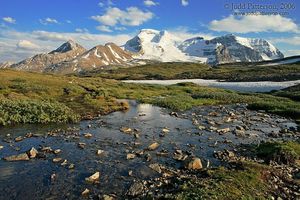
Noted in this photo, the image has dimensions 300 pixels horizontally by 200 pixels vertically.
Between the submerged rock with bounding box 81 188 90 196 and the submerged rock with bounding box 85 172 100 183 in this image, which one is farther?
the submerged rock with bounding box 85 172 100 183

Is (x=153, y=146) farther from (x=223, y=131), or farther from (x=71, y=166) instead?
(x=223, y=131)

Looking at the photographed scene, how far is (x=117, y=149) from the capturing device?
23.1 m

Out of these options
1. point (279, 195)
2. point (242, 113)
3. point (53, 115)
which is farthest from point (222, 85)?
point (279, 195)

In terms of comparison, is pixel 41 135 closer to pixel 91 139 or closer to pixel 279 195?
pixel 91 139

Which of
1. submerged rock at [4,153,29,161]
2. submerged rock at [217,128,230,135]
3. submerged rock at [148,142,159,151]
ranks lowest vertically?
submerged rock at [217,128,230,135]

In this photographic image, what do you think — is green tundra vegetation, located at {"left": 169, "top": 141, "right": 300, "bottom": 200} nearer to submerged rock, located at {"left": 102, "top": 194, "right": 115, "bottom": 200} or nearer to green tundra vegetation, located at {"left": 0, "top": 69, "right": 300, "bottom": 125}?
submerged rock, located at {"left": 102, "top": 194, "right": 115, "bottom": 200}

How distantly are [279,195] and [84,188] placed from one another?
9.06 meters

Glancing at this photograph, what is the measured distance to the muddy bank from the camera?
16531mm

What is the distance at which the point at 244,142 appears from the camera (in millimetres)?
25922

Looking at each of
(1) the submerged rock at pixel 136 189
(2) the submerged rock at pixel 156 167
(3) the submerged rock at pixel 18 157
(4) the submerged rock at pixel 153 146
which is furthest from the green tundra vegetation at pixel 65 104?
(1) the submerged rock at pixel 136 189

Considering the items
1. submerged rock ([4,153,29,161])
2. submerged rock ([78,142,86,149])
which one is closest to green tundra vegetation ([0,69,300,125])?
submerged rock ([78,142,86,149])

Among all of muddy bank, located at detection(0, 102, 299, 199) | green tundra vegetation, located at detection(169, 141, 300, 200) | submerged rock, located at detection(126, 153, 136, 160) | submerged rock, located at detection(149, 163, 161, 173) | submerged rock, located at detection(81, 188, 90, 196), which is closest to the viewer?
green tundra vegetation, located at detection(169, 141, 300, 200)

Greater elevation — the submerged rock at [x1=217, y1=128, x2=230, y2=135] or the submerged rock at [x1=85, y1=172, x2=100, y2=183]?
the submerged rock at [x1=85, y1=172, x2=100, y2=183]

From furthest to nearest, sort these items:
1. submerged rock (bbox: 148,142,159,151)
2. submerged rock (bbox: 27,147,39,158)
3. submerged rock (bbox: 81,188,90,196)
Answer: submerged rock (bbox: 148,142,159,151) → submerged rock (bbox: 27,147,39,158) → submerged rock (bbox: 81,188,90,196)
